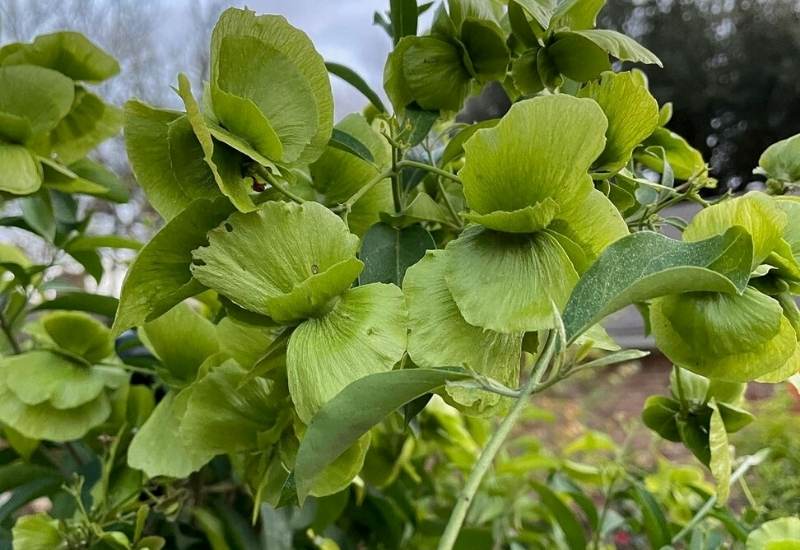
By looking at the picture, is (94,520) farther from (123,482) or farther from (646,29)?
(646,29)

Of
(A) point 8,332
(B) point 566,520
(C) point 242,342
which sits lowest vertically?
(B) point 566,520

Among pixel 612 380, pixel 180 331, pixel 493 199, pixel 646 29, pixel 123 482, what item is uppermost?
pixel 493 199

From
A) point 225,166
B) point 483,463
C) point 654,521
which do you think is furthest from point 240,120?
point 654,521

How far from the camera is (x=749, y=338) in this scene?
8.3 inches

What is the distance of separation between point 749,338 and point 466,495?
96 millimetres

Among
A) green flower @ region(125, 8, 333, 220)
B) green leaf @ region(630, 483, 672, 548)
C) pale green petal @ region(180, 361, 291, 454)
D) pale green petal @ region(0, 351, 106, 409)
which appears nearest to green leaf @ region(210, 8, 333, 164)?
green flower @ region(125, 8, 333, 220)

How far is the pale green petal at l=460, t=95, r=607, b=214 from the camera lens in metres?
0.20

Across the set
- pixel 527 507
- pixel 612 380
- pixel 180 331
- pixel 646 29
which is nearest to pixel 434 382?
pixel 180 331

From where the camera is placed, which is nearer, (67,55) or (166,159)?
(166,159)

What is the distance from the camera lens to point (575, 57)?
0.26 metres

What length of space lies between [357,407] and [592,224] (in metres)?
0.09

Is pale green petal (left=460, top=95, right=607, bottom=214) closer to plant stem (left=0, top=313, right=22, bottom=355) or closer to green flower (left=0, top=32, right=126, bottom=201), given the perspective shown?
green flower (left=0, top=32, right=126, bottom=201)

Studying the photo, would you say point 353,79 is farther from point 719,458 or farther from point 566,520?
point 566,520

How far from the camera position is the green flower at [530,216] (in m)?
0.20
